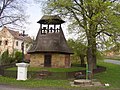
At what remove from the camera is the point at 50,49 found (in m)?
35.3

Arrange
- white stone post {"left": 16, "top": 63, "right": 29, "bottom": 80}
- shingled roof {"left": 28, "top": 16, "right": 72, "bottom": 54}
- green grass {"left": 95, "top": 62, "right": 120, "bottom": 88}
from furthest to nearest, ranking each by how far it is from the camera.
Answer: shingled roof {"left": 28, "top": 16, "right": 72, "bottom": 54}
white stone post {"left": 16, "top": 63, "right": 29, "bottom": 80}
green grass {"left": 95, "top": 62, "right": 120, "bottom": 88}

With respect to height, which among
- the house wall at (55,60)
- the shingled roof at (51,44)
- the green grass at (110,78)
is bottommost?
the green grass at (110,78)

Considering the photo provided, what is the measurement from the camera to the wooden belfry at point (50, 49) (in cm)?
3541

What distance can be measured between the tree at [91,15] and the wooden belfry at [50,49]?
937 cm

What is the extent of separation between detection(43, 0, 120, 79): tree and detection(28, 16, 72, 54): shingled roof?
9.68 metres

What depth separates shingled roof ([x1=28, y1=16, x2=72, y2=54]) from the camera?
3528 cm

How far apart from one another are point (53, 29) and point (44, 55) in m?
4.06

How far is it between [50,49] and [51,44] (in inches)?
33.5

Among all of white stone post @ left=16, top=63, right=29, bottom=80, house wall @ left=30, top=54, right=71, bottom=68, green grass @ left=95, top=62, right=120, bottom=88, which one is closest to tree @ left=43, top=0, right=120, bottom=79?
green grass @ left=95, top=62, right=120, bottom=88

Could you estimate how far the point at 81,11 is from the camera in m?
24.9

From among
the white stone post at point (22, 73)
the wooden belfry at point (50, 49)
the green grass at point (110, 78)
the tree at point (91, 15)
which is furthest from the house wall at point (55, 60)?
the white stone post at point (22, 73)

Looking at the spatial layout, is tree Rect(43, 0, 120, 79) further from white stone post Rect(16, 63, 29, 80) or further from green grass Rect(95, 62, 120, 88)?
white stone post Rect(16, 63, 29, 80)

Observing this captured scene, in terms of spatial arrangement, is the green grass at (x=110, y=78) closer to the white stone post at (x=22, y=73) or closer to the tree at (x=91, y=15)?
the tree at (x=91, y=15)

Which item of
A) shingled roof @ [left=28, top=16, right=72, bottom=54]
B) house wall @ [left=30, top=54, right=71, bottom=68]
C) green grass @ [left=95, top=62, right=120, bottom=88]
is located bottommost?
green grass @ [left=95, top=62, right=120, bottom=88]
